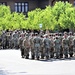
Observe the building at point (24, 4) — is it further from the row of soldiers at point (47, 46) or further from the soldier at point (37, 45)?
the soldier at point (37, 45)

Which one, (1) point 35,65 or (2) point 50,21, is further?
(2) point 50,21

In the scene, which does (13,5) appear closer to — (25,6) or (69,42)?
(25,6)

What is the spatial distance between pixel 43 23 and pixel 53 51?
21588 mm

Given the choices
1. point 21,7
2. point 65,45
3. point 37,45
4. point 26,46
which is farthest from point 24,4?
point 37,45

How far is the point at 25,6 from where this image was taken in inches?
2753

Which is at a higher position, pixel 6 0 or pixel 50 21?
pixel 6 0

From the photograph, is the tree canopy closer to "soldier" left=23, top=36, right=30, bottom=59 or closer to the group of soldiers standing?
the group of soldiers standing

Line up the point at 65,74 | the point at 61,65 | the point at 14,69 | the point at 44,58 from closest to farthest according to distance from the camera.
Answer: the point at 65,74, the point at 14,69, the point at 61,65, the point at 44,58

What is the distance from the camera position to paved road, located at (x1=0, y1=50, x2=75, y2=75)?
21516mm

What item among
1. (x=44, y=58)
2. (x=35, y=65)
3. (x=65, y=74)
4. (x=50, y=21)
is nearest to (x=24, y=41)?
(x=44, y=58)

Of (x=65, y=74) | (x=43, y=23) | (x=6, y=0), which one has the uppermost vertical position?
(x=6, y=0)

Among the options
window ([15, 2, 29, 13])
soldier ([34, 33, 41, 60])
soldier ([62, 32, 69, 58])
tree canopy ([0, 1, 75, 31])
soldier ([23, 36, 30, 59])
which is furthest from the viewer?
window ([15, 2, 29, 13])

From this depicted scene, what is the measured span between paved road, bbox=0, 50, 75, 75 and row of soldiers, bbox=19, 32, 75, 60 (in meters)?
1.04

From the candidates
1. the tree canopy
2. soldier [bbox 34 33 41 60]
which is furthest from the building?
soldier [bbox 34 33 41 60]
